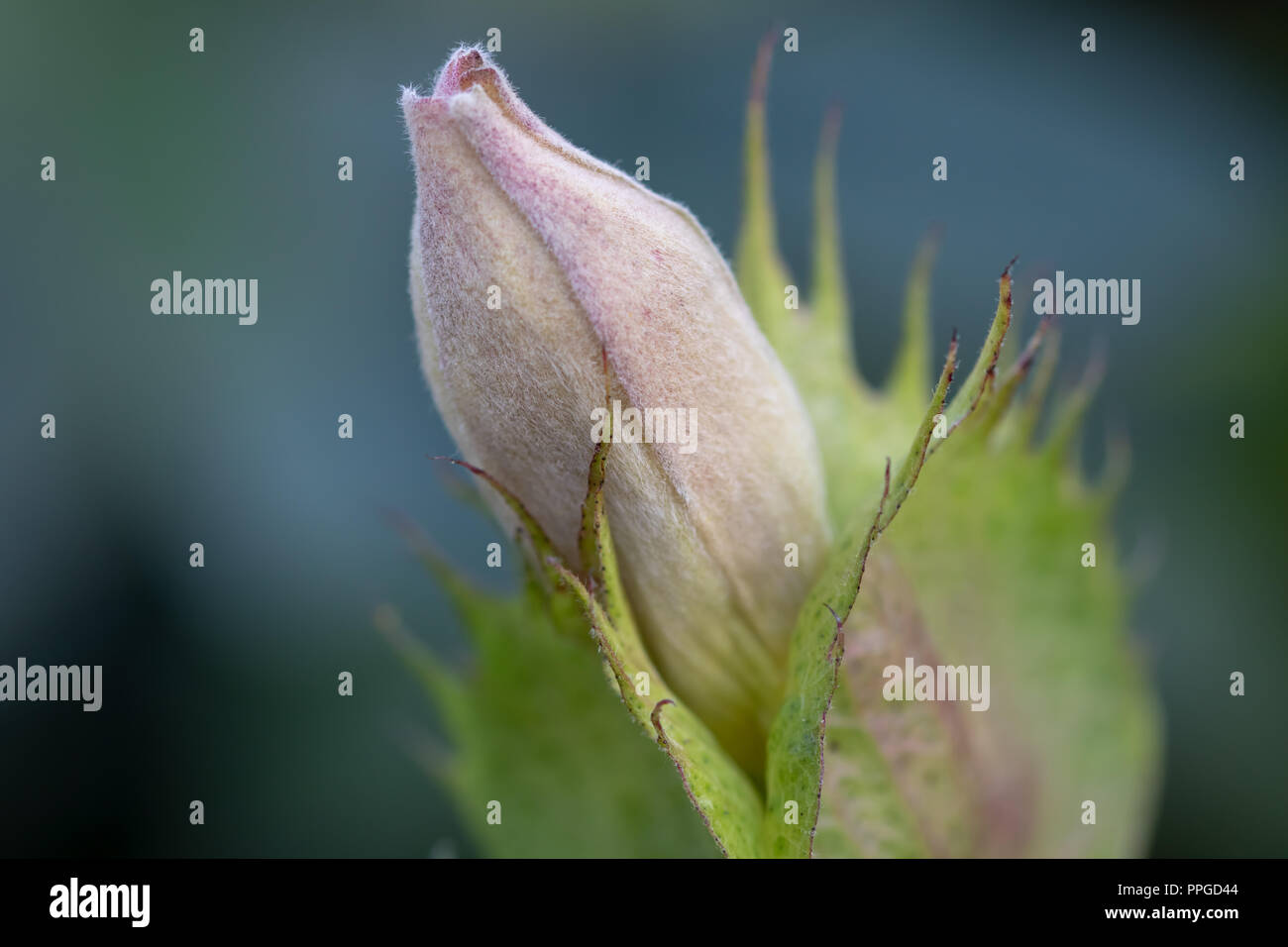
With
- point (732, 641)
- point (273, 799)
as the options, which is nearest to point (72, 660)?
point (273, 799)

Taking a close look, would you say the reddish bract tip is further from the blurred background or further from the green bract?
the blurred background

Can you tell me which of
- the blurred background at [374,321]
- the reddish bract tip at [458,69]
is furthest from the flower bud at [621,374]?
the blurred background at [374,321]

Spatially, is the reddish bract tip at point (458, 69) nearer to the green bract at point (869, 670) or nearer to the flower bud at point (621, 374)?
the flower bud at point (621, 374)

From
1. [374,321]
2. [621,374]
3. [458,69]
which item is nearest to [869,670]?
[621,374]

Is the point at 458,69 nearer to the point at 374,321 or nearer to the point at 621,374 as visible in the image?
the point at 621,374

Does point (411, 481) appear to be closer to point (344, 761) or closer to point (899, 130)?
point (344, 761)
